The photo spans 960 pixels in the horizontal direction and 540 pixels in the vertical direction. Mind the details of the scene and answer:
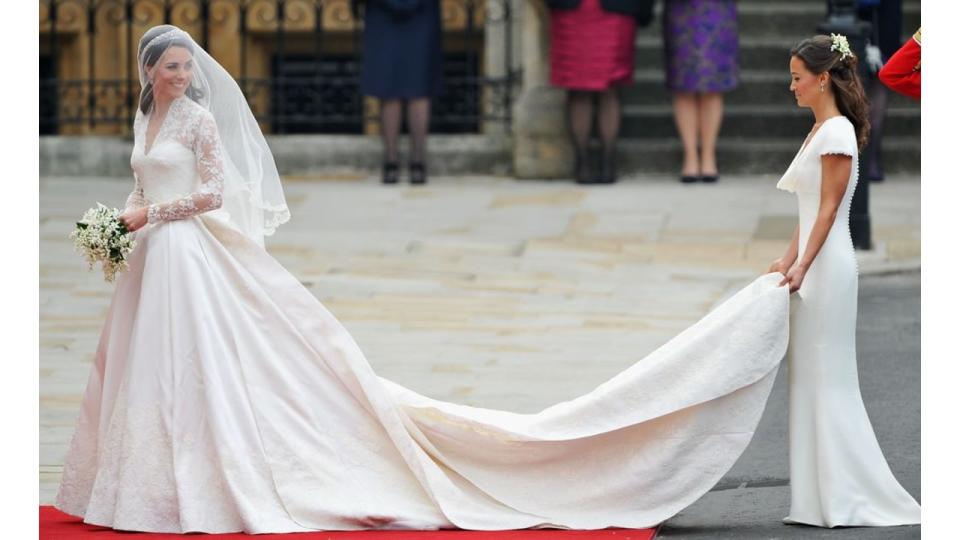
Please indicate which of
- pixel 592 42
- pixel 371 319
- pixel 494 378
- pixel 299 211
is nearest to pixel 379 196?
pixel 299 211

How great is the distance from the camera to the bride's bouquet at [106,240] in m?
7.03

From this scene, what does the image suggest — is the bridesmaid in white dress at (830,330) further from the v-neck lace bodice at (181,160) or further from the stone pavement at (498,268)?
the stone pavement at (498,268)

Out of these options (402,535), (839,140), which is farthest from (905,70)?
(402,535)

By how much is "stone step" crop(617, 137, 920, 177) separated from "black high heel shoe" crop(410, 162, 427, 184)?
1777mm

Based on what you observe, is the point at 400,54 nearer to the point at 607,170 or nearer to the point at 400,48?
the point at 400,48

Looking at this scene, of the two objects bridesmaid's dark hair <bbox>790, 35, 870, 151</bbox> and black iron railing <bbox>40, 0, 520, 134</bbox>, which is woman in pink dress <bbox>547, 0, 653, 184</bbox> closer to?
black iron railing <bbox>40, 0, 520, 134</bbox>

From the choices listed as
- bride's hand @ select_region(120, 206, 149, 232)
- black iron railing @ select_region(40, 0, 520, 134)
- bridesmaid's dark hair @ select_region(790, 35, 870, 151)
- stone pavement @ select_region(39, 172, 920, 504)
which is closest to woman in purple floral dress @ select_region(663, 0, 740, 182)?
stone pavement @ select_region(39, 172, 920, 504)

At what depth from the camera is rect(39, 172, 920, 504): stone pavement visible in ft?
33.9

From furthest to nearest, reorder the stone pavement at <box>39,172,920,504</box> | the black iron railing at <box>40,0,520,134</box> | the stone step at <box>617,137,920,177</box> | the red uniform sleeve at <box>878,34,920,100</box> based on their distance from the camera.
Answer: the black iron railing at <box>40,0,520,134</box> → the stone step at <box>617,137,920,177</box> → the stone pavement at <box>39,172,920,504</box> → the red uniform sleeve at <box>878,34,920,100</box>

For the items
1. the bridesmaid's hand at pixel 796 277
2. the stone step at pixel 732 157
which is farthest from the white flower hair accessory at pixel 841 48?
the stone step at pixel 732 157

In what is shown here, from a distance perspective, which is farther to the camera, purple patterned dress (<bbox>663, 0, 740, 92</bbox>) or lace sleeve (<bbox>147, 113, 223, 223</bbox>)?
purple patterned dress (<bbox>663, 0, 740, 92</bbox>)

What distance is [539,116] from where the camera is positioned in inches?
673

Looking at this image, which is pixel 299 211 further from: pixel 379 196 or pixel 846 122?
pixel 846 122

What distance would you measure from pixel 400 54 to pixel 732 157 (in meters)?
3.12
